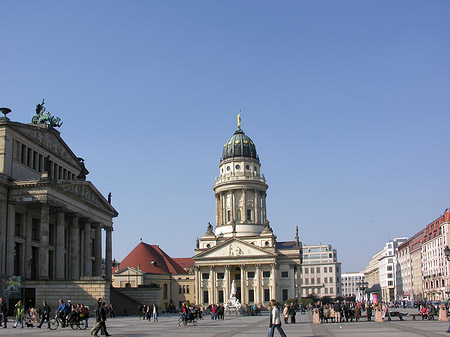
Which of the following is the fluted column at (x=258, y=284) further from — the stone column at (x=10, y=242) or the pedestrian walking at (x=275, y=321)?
the pedestrian walking at (x=275, y=321)

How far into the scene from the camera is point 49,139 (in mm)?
66062

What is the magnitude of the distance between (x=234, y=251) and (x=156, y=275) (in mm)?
16521

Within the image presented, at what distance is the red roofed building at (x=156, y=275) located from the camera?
114188 millimetres

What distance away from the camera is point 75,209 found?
62344mm

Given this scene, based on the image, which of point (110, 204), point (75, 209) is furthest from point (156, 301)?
point (75, 209)

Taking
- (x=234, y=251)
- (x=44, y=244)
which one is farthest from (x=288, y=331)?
(x=234, y=251)

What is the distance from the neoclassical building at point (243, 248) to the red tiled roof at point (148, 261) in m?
7.45

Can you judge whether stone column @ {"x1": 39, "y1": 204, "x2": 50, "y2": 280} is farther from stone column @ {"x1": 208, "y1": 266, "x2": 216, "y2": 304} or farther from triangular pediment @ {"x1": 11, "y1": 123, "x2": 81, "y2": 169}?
stone column @ {"x1": 208, "y1": 266, "x2": 216, "y2": 304}

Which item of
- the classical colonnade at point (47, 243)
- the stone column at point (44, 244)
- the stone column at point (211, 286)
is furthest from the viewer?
the stone column at point (211, 286)

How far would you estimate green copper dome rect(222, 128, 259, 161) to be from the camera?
432 feet

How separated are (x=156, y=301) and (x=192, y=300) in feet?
172

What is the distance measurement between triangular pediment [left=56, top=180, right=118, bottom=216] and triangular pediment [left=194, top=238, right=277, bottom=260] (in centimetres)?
4937

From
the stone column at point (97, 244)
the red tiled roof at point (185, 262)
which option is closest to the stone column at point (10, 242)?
the stone column at point (97, 244)

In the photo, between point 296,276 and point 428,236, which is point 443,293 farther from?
point 296,276
